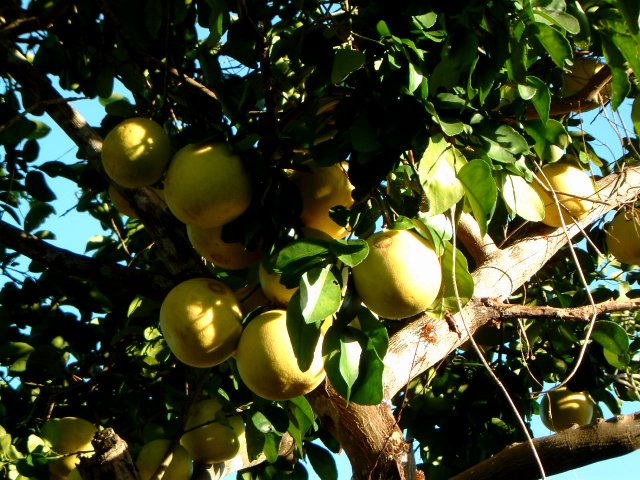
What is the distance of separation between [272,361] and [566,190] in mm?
1163

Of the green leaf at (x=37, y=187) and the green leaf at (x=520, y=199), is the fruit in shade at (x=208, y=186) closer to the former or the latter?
the green leaf at (x=520, y=199)

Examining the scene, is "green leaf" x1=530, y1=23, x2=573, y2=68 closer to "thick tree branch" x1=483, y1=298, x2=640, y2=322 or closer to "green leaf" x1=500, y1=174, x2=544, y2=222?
"green leaf" x1=500, y1=174, x2=544, y2=222

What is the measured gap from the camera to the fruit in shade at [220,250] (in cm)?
189

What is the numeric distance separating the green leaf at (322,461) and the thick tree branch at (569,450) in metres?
0.62

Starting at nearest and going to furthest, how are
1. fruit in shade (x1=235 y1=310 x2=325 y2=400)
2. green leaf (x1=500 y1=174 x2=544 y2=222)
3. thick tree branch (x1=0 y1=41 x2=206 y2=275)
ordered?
fruit in shade (x1=235 y1=310 x2=325 y2=400) < green leaf (x1=500 y1=174 x2=544 y2=222) < thick tree branch (x1=0 y1=41 x2=206 y2=275)

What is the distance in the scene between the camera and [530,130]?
6.27ft

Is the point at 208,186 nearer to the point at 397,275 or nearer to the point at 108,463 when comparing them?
the point at 397,275

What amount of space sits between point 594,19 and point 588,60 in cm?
74

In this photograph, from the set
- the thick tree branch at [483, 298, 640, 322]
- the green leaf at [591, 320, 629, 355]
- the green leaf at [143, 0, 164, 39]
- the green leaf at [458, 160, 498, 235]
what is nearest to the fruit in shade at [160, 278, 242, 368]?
the green leaf at [458, 160, 498, 235]

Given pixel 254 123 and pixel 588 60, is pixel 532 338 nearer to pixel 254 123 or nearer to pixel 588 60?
pixel 588 60

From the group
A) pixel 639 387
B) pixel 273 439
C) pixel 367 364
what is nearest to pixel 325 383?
pixel 273 439

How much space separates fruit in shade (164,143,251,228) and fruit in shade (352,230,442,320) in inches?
11.6

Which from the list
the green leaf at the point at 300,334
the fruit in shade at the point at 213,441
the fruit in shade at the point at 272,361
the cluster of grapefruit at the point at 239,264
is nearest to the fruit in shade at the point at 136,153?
the cluster of grapefruit at the point at 239,264

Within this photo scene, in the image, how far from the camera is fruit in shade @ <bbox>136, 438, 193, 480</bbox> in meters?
2.52
